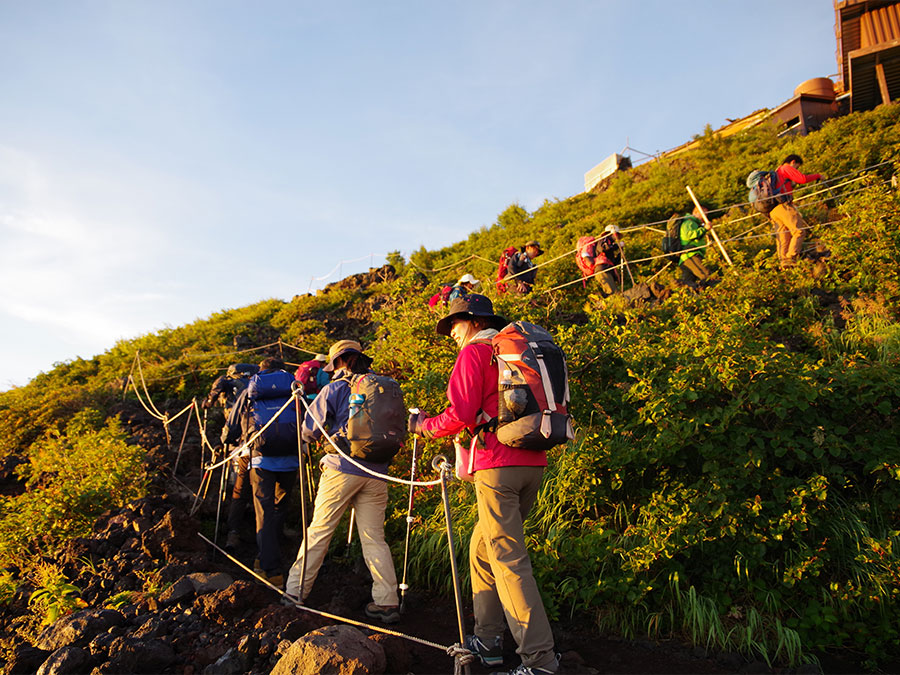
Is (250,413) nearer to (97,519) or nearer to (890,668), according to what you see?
(97,519)

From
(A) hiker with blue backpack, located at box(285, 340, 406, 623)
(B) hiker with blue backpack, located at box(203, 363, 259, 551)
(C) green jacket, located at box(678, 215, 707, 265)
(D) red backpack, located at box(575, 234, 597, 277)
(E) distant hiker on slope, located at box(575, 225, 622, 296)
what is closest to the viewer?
(A) hiker with blue backpack, located at box(285, 340, 406, 623)

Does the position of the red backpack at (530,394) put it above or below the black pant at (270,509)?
above

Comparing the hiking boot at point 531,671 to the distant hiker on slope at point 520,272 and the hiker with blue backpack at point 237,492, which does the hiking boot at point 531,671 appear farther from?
the distant hiker on slope at point 520,272

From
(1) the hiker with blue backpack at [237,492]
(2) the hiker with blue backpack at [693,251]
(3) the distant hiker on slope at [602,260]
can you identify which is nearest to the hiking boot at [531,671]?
(1) the hiker with blue backpack at [237,492]

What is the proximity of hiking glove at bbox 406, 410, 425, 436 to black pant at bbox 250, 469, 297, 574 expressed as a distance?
7.88ft

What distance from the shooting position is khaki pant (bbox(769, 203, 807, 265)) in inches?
341

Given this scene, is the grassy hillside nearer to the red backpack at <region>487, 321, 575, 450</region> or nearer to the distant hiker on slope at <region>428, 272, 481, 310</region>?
the distant hiker on slope at <region>428, 272, 481, 310</region>

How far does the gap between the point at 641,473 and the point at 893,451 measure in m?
1.62

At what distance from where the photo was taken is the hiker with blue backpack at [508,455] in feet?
11.0

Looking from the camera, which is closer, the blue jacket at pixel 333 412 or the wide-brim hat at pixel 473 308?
the wide-brim hat at pixel 473 308

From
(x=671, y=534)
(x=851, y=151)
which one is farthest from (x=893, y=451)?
(x=851, y=151)

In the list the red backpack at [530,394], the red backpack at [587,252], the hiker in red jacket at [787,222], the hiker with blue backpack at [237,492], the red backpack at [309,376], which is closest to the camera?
the red backpack at [530,394]

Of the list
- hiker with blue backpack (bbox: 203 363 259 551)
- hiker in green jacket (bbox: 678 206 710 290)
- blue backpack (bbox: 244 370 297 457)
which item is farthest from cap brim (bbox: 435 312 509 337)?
hiker in green jacket (bbox: 678 206 710 290)

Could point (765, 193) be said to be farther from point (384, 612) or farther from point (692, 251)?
point (384, 612)
